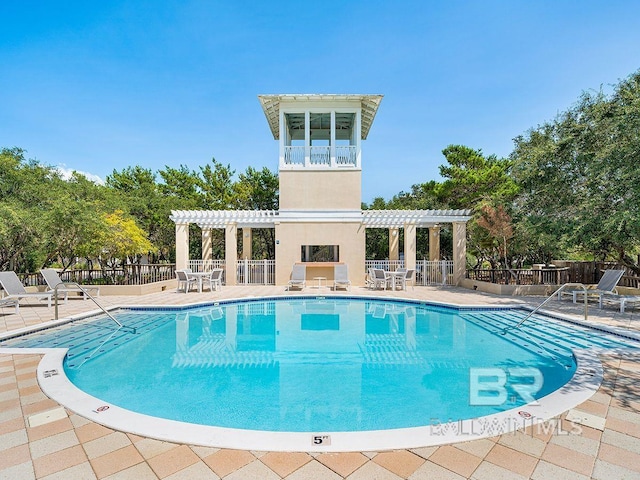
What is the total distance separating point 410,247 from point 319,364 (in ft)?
39.7

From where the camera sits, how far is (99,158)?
26297 millimetres

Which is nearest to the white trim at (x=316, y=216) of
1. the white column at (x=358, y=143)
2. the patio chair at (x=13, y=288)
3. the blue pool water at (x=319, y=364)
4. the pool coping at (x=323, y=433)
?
the white column at (x=358, y=143)

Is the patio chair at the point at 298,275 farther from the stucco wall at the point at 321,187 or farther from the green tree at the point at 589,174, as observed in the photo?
the green tree at the point at 589,174

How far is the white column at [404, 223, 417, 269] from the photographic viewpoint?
17.1 meters

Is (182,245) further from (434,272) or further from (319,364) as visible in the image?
(434,272)

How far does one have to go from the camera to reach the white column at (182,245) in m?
17.3

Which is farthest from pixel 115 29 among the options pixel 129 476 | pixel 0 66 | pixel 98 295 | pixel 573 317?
pixel 573 317

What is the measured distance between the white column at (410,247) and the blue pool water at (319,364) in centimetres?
640

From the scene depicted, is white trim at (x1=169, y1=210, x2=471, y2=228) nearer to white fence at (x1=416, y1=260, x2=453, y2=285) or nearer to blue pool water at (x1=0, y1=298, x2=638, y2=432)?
white fence at (x1=416, y1=260, x2=453, y2=285)

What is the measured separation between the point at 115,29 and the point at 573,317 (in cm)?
1891

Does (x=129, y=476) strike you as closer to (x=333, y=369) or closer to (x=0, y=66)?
(x=333, y=369)

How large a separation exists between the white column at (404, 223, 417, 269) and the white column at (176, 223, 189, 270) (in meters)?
11.8

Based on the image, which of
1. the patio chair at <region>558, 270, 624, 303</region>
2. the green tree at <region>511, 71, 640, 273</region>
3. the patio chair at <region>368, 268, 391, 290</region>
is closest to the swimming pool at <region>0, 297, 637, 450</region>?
the patio chair at <region>558, 270, 624, 303</region>

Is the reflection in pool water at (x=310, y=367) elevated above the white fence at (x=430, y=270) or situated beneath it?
situated beneath
